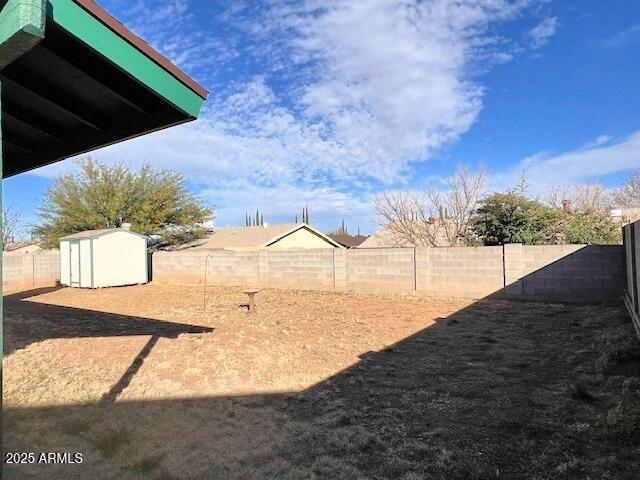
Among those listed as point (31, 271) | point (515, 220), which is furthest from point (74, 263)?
point (515, 220)

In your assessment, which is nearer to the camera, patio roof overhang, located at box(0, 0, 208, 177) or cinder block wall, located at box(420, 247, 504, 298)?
patio roof overhang, located at box(0, 0, 208, 177)

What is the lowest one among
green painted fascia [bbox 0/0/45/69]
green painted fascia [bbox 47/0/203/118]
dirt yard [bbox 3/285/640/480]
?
dirt yard [bbox 3/285/640/480]

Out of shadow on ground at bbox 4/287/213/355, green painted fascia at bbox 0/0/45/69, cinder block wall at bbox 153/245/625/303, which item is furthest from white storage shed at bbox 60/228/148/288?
green painted fascia at bbox 0/0/45/69

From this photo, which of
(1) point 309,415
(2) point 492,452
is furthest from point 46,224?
(2) point 492,452

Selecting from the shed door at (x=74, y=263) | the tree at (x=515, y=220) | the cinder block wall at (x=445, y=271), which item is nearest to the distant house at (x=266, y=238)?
the cinder block wall at (x=445, y=271)

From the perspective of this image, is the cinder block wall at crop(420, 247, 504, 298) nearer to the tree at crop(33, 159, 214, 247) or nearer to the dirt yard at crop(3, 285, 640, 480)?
the dirt yard at crop(3, 285, 640, 480)

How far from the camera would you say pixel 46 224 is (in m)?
25.8

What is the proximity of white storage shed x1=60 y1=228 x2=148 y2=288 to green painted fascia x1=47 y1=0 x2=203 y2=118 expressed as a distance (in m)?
15.8

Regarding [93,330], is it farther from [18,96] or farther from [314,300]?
[314,300]

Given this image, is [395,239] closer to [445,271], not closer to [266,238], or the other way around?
[266,238]

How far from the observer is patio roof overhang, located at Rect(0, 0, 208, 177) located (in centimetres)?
266

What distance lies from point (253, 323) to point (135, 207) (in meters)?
20.4

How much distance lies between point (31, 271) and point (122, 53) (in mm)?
19339

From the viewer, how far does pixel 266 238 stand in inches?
1224
